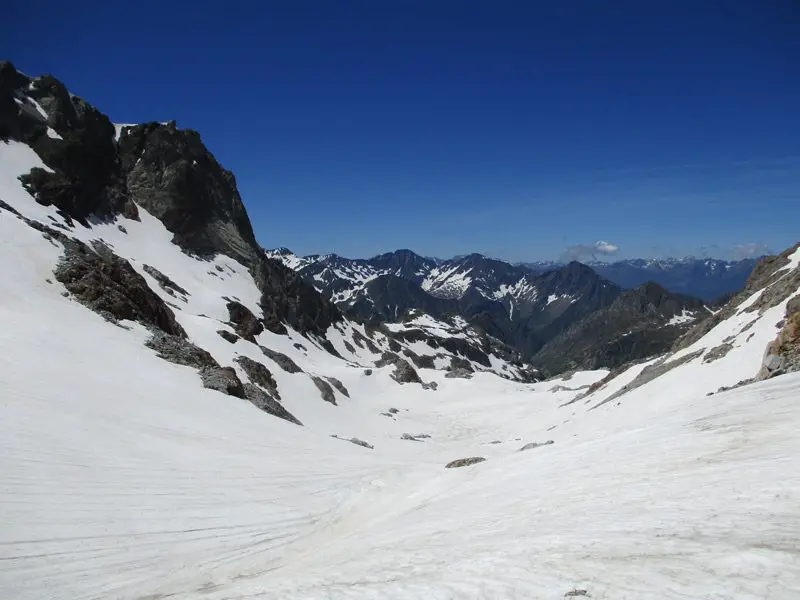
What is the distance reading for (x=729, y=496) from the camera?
9.03 meters

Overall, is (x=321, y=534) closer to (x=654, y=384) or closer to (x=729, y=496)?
(x=729, y=496)

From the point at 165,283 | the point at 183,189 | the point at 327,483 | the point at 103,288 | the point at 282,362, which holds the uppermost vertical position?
the point at 183,189

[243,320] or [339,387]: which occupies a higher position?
[243,320]

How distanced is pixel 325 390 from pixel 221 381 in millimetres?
29494

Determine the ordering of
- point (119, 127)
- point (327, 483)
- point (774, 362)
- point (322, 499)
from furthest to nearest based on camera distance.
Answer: point (119, 127)
point (774, 362)
point (327, 483)
point (322, 499)

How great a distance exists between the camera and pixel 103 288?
31.2m

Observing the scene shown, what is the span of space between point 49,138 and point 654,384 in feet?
318

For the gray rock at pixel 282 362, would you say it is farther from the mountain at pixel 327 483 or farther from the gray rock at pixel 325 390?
the mountain at pixel 327 483

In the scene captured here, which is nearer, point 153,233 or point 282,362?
point 282,362

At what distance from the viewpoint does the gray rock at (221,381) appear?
88.7 feet

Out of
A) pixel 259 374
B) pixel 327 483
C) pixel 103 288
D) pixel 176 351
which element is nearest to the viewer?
pixel 327 483

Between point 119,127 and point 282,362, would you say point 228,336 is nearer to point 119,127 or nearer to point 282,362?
point 282,362

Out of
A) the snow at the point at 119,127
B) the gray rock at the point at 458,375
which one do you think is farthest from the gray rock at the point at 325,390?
the snow at the point at 119,127

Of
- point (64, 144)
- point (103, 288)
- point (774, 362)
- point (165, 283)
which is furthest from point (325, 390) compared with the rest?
point (64, 144)
